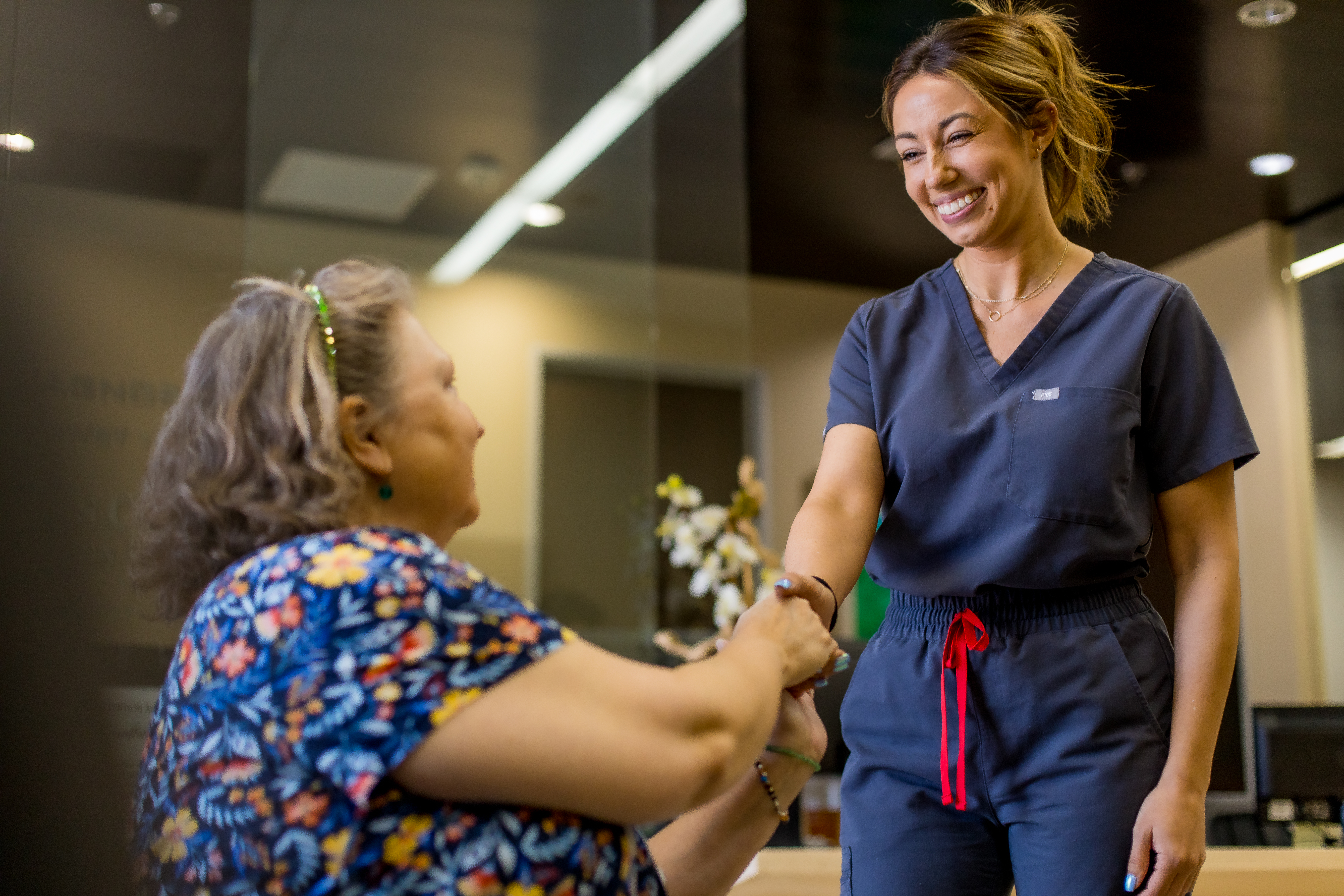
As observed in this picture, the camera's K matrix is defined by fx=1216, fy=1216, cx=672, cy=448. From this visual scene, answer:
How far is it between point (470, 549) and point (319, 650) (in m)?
3.21

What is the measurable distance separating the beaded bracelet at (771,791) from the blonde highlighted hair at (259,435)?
47cm

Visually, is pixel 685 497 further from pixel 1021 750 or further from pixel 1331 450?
pixel 1331 450

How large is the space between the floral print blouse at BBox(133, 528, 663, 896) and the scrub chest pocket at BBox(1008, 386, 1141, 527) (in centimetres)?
53

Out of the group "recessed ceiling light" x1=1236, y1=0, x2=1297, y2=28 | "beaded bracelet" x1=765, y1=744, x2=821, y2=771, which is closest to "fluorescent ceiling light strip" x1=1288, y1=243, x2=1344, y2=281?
"recessed ceiling light" x1=1236, y1=0, x2=1297, y2=28

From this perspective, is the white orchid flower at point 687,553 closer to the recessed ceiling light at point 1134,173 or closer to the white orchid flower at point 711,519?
the white orchid flower at point 711,519

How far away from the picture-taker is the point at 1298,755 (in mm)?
2674

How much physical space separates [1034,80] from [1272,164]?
375 cm

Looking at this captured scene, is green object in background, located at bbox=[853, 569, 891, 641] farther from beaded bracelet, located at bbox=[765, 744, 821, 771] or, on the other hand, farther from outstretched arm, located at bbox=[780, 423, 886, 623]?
beaded bracelet, located at bbox=[765, 744, 821, 771]

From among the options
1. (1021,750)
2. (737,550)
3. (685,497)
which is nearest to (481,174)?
(685,497)

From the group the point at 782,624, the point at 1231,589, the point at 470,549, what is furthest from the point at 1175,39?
the point at 782,624

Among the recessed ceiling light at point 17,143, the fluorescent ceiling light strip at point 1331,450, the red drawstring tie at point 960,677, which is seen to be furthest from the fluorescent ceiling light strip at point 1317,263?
the recessed ceiling light at point 17,143

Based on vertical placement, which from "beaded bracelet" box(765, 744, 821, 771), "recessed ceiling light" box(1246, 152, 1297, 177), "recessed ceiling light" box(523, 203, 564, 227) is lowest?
"beaded bracelet" box(765, 744, 821, 771)

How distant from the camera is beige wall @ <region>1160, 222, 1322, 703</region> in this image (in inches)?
193

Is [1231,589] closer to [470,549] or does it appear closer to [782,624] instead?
[782,624]
